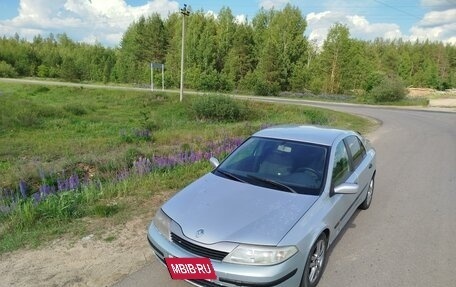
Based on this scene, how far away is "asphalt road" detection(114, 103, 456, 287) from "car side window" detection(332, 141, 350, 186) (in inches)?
33.7

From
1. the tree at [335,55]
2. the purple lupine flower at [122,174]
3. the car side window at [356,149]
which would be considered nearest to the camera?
the car side window at [356,149]

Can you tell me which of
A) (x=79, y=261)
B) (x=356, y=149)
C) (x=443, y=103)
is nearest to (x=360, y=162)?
(x=356, y=149)

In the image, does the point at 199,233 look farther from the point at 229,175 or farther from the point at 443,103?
the point at 443,103

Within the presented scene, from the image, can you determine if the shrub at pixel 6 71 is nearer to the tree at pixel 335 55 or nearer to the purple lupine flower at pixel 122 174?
the tree at pixel 335 55

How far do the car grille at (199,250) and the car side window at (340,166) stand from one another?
5.38 ft

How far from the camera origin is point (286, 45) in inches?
2082

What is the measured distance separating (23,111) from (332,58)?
4093 centimetres

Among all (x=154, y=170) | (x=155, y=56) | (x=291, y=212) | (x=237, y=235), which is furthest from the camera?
(x=155, y=56)

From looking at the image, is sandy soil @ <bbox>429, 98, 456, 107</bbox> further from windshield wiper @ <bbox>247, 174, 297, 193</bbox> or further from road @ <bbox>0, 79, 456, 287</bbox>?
windshield wiper @ <bbox>247, 174, 297, 193</bbox>

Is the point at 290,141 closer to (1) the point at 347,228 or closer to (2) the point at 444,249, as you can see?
(1) the point at 347,228

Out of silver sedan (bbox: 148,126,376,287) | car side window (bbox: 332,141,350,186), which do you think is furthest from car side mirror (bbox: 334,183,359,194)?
car side window (bbox: 332,141,350,186)

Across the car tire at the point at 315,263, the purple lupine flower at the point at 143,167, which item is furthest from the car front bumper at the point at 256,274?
the purple lupine flower at the point at 143,167

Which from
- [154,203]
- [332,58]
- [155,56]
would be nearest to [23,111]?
[154,203]

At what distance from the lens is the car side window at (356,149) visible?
4.85 metres
